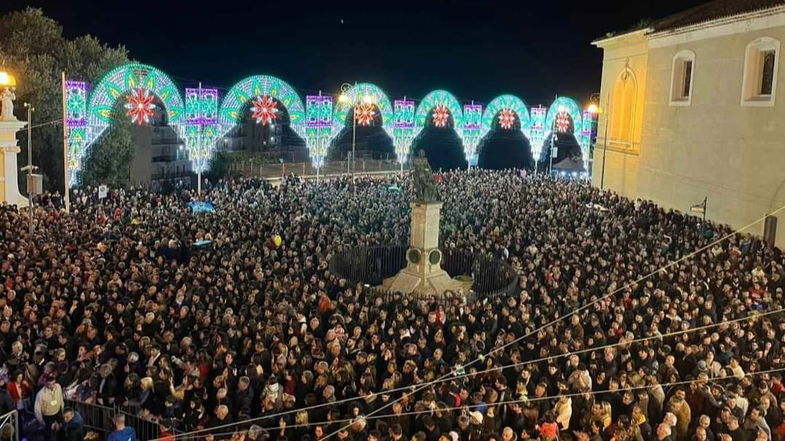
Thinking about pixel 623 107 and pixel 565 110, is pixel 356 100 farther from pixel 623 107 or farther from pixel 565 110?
pixel 565 110

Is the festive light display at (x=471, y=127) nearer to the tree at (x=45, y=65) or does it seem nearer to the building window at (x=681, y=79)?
the building window at (x=681, y=79)

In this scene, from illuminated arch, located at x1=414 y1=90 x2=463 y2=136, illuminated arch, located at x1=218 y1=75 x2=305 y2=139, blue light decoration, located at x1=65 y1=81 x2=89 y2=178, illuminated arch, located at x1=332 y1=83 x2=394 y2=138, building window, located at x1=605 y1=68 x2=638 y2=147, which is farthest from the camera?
illuminated arch, located at x1=414 y1=90 x2=463 y2=136

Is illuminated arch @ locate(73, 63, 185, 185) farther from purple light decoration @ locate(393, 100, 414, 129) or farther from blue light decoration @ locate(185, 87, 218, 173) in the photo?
purple light decoration @ locate(393, 100, 414, 129)

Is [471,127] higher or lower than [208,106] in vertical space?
lower

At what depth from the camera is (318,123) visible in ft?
112

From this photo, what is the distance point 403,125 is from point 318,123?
6.14 meters

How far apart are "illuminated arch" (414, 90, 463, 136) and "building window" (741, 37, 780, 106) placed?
18.3 meters

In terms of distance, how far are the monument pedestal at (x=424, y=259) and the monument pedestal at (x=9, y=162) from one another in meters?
16.0

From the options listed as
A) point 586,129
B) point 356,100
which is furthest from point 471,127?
point 356,100

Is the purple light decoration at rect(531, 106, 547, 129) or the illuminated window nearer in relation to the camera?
the illuminated window

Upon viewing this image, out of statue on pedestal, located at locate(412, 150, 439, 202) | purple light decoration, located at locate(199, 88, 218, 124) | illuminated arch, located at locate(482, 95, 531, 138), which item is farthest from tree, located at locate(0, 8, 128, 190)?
statue on pedestal, located at locate(412, 150, 439, 202)

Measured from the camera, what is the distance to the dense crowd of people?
8641mm

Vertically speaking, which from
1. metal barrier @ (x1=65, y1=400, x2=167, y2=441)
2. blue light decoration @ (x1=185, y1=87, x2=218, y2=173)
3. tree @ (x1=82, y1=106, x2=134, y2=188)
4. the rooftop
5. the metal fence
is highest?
the rooftop

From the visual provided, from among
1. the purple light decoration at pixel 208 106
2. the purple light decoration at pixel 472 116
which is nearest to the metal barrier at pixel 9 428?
the purple light decoration at pixel 208 106
